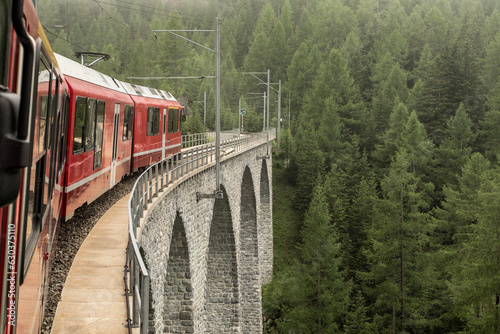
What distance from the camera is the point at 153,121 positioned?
20750 mm

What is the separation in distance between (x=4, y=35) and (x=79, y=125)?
8.10 m

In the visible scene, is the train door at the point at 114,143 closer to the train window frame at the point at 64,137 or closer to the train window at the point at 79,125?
the train window at the point at 79,125

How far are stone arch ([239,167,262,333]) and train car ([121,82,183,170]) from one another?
29.2ft

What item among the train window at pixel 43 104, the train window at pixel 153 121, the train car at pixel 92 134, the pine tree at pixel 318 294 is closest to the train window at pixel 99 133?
the train car at pixel 92 134

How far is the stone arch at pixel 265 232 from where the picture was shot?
42.8 m

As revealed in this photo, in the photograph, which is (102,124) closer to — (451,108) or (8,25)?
(8,25)

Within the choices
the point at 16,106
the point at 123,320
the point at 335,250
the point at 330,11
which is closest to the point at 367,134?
the point at 335,250

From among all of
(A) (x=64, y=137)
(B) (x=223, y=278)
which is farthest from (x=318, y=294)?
(A) (x=64, y=137)

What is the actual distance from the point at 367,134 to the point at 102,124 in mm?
53314

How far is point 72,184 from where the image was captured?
10055mm

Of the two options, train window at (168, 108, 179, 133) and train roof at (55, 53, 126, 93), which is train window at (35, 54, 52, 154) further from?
train window at (168, 108, 179, 133)

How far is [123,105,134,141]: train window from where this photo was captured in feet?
52.4

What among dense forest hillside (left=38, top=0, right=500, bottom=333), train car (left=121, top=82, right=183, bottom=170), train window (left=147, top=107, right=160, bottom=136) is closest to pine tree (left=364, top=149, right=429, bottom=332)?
dense forest hillside (left=38, top=0, right=500, bottom=333)

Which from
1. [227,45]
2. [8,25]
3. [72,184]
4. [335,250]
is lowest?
[335,250]
